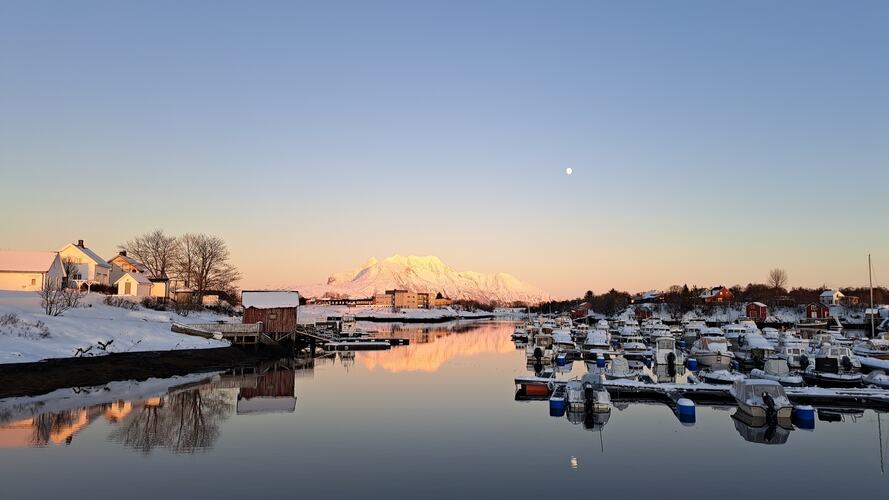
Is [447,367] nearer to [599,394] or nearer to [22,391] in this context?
Answer: [599,394]

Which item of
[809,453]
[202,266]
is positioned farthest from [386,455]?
[202,266]

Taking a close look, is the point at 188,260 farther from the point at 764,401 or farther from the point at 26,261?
the point at 764,401

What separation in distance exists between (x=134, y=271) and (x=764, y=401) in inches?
3965

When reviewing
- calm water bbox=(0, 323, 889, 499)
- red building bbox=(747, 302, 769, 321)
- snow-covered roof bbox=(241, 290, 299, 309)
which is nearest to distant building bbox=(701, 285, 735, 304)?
red building bbox=(747, 302, 769, 321)

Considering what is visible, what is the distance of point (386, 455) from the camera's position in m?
25.2

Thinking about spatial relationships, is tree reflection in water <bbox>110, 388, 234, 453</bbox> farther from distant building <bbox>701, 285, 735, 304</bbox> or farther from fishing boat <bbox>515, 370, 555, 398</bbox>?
distant building <bbox>701, 285, 735, 304</bbox>

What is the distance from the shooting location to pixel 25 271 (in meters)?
76.2

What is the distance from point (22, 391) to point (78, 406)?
5.00 meters

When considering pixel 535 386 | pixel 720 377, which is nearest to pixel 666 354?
pixel 720 377

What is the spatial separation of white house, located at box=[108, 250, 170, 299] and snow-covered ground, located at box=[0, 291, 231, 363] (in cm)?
2912

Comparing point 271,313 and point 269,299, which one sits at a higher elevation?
point 269,299

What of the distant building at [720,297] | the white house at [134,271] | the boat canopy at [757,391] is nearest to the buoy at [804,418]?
the boat canopy at [757,391]

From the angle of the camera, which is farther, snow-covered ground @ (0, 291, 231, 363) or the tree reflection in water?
snow-covered ground @ (0, 291, 231, 363)

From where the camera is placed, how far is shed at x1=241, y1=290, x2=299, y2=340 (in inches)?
2776
